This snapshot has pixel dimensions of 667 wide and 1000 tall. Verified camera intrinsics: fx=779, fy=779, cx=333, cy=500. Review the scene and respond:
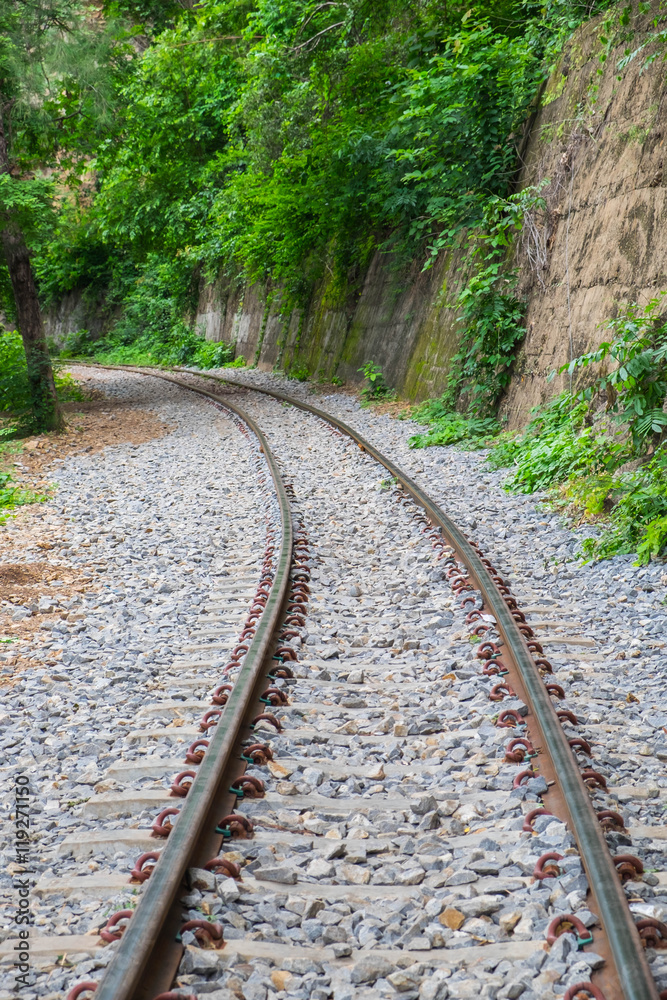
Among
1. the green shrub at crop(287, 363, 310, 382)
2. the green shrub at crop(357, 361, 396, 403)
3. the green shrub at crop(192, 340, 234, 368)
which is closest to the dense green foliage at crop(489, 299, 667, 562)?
the green shrub at crop(357, 361, 396, 403)

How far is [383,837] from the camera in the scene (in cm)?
295

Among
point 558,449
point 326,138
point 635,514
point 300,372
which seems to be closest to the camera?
point 635,514

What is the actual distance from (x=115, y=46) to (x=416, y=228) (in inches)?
238

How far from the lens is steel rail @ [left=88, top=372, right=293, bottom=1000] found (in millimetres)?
2070

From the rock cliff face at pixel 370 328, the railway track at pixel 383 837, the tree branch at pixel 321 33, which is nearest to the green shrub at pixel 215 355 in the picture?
the rock cliff face at pixel 370 328

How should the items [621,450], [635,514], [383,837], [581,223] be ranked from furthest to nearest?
1. [581,223]
2. [621,450]
3. [635,514]
4. [383,837]

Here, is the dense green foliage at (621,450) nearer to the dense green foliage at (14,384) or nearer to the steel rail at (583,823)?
the steel rail at (583,823)

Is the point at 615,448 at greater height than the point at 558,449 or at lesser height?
greater

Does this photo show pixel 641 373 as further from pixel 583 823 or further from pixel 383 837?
pixel 383 837

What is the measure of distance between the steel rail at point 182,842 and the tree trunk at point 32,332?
380 inches

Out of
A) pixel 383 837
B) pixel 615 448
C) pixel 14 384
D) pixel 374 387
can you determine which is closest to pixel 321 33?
pixel 374 387

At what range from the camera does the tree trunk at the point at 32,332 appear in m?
12.6
